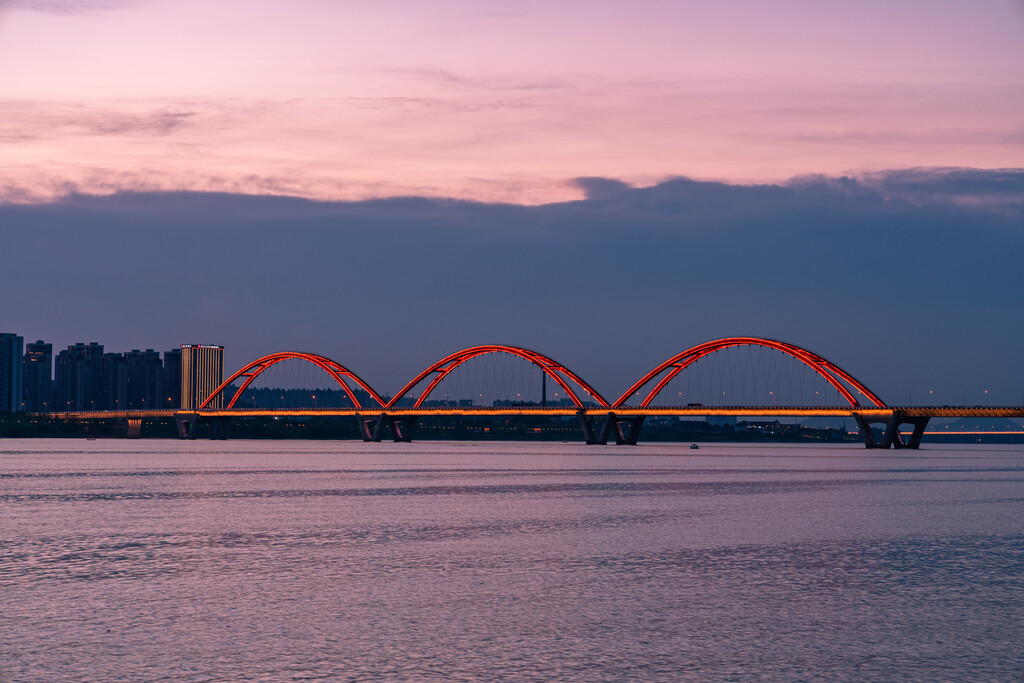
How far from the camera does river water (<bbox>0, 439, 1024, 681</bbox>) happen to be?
14477mm

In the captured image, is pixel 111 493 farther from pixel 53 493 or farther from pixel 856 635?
pixel 856 635

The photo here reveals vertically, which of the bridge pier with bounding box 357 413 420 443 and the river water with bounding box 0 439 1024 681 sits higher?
the river water with bounding box 0 439 1024 681

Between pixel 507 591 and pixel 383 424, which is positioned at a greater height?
pixel 507 591

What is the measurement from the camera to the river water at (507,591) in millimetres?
14477

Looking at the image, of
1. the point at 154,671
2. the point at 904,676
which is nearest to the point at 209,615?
the point at 154,671

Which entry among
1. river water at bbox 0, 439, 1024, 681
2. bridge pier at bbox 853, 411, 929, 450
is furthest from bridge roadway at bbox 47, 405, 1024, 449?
river water at bbox 0, 439, 1024, 681

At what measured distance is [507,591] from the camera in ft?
66.4

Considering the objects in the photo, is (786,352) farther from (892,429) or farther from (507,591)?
(507,591)

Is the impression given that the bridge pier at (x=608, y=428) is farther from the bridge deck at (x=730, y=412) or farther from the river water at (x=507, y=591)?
the river water at (x=507, y=591)

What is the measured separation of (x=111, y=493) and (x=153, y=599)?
32107mm

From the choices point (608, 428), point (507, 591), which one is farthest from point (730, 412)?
point (507, 591)

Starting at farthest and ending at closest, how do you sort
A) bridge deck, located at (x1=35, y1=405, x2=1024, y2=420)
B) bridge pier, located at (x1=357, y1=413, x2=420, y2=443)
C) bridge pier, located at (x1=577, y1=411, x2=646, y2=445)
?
bridge pier, located at (x1=357, y1=413, x2=420, y2=443), bridge pier, located at (x1=577, y1=411, x2=646, y2=445), bridge deck, located at (x1=35, y1=405, x2=1024, y2=420)

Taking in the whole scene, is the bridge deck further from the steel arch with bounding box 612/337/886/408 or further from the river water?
the river water

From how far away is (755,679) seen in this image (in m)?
13.6
